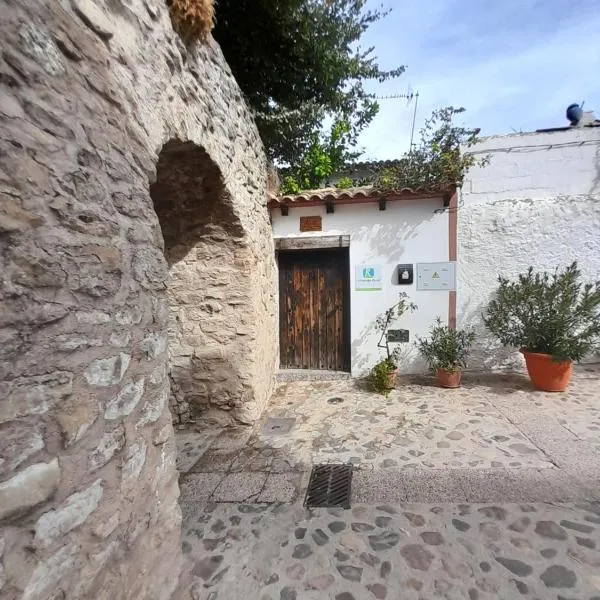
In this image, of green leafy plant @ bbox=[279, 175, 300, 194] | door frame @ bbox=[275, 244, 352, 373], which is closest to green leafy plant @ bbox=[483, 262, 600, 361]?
door frame @ bbox=[275, 244, 352, 373]

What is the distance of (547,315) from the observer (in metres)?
3.84

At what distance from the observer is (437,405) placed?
359cm

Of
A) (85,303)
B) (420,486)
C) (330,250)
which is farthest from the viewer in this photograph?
(330,250)

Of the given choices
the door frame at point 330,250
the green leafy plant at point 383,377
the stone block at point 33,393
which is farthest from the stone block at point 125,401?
the door frame at point 330,250

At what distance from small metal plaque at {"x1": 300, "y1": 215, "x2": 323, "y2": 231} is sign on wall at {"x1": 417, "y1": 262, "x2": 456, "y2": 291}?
1.45 meters

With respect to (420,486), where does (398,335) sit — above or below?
above

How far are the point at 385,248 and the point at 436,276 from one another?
2.53 feet

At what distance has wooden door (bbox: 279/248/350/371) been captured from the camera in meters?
4.74

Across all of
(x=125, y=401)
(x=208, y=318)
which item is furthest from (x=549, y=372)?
(x=125, y=401)

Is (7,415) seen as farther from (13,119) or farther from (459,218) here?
(459,218)

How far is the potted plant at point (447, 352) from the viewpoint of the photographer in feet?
13.4

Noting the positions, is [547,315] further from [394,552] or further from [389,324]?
[394,552]

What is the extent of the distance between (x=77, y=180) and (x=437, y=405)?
3.67 metres

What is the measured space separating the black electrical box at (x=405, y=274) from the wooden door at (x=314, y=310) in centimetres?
72
